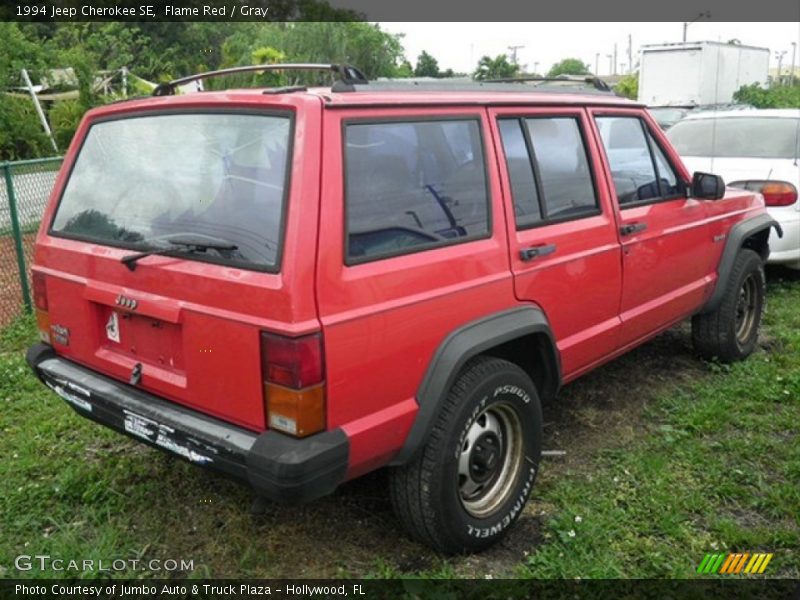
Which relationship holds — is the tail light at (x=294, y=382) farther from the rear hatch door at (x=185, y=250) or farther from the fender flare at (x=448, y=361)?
the fender flare at (x=448, y=361)

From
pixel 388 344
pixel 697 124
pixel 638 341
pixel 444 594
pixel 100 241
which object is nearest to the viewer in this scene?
pixel 388 344

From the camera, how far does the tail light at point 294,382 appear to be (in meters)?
2.35

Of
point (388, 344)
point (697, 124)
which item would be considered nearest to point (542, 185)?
point (388, 344)

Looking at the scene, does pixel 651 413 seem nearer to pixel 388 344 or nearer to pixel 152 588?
pixel 388 344

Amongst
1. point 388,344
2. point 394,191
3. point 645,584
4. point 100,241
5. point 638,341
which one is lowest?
point 645,584

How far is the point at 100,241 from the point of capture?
299cm

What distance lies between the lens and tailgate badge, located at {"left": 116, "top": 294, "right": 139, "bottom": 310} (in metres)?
2.77

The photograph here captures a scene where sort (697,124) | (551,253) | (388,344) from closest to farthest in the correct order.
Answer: (388,344) → (551,253) → (697,124)

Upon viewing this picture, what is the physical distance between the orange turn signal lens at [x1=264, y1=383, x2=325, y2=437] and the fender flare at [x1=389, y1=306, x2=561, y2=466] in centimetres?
43

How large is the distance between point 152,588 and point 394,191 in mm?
1795

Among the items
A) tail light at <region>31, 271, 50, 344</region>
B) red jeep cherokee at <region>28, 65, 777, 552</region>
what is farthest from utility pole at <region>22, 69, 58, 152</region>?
red jeep cherokee at <region>28, 65, 777, 552</region>

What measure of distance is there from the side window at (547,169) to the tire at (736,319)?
1712 mm

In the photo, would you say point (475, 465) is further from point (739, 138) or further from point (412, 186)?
point (739, 138)

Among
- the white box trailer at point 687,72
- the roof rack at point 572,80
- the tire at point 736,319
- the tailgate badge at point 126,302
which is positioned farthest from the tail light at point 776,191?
the white box trailer at point 687,72
